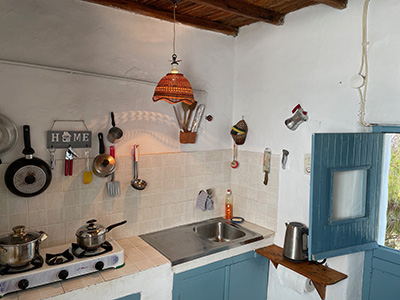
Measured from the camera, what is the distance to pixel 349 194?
78.0 inches

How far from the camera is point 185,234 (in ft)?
8.11

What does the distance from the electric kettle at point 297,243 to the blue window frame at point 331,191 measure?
0.29 metres

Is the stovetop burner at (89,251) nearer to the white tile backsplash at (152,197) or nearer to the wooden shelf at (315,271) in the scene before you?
the white tile backsplash at (152,197)

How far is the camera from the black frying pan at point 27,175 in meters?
1.84

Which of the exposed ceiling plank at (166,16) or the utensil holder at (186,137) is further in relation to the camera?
the utensil holder at (186,137)

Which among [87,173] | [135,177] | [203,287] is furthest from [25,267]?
[203,287]

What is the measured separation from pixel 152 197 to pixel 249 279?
971mm

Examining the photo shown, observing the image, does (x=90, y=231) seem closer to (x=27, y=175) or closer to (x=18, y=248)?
(x=18, y=248)

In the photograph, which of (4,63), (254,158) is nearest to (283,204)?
(254,158)

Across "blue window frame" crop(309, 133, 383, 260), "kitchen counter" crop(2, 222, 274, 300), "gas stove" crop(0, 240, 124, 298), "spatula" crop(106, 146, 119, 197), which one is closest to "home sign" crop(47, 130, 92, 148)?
"spatula" crop(106, 146, 119, 197)

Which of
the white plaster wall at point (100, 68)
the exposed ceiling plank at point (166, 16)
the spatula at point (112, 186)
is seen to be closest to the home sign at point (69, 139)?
the white plaster wall at point (100, 68)

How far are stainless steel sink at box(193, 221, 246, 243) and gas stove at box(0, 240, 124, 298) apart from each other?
34.3 inches

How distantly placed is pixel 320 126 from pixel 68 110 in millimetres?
1691

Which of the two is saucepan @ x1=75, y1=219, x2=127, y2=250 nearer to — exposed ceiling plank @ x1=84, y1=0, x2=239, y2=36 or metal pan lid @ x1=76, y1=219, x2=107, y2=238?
metal pan lid @ x1=76, y1=219, x2=107, y2=238
